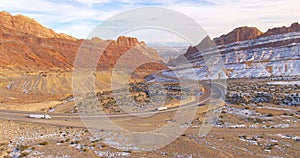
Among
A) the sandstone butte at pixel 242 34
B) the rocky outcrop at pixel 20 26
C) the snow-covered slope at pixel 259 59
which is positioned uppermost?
the rocky outcrop at pixel 20 26

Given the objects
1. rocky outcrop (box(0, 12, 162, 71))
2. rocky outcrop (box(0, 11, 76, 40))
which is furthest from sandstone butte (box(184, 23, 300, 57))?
rocky outcrop (box(0, 11, 76, 40))

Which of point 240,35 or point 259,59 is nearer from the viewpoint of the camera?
point 259,59

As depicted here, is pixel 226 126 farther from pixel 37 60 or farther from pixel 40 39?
pixel 40 39

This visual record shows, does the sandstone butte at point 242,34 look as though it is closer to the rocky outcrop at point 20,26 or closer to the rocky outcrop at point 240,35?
the rocky outcrop at point 240,35

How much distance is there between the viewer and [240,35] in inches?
6486

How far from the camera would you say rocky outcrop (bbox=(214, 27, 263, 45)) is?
525 ft

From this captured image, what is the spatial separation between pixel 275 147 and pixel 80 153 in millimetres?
15892

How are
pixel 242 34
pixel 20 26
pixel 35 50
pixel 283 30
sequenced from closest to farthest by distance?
pixel 35 50
pixel 283 30
pixel 20 26
pixel 242 34

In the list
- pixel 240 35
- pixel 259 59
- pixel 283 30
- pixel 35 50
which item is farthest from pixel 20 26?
pixel 283 30

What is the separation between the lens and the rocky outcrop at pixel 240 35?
16012 centimetres

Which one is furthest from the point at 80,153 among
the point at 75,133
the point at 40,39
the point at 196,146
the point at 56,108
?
the point at 40,39

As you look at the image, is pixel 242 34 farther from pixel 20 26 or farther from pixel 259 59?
pixel 20 26

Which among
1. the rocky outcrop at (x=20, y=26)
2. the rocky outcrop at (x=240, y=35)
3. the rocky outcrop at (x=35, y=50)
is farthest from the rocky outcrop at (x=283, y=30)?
the rocky outcrop at (x=20, y=26)

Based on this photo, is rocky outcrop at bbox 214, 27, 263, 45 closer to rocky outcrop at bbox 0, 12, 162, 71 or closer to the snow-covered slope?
the snow-covered slope
